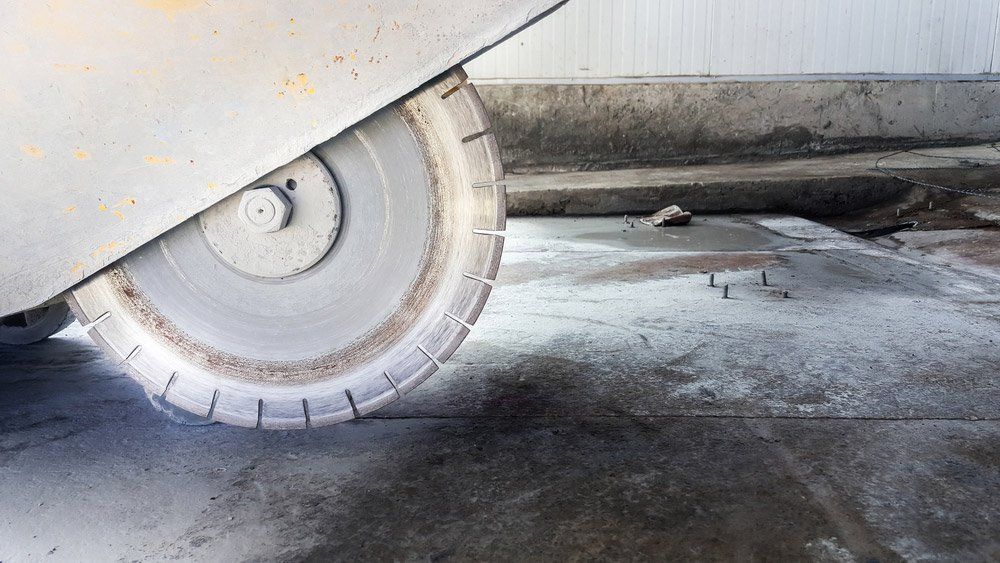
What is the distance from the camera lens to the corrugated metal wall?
7926 mm

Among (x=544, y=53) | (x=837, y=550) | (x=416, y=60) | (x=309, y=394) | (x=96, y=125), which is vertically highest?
(x=544, y=53)

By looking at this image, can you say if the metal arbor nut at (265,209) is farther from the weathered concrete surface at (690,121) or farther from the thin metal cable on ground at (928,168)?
the weathered concrete surface at (690,121)

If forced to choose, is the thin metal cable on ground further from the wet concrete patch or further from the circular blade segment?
the circular blade segment

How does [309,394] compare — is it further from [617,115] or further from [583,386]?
[617,115]

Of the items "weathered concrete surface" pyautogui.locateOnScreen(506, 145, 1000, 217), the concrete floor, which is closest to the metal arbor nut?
the concrete floor

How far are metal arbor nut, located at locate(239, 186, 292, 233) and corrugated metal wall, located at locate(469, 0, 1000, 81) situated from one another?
6327mm

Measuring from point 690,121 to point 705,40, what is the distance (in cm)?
80

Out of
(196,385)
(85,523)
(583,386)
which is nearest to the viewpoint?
(85,523)

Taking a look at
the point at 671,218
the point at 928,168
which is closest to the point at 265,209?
the point at 671,218

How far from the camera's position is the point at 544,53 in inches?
312

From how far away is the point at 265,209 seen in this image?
1.77 meters

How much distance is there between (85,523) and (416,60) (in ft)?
3.92

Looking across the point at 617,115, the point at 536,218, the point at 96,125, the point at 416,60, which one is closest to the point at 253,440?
the point at 96,125

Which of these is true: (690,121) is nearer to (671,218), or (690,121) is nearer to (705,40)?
(705,40)
